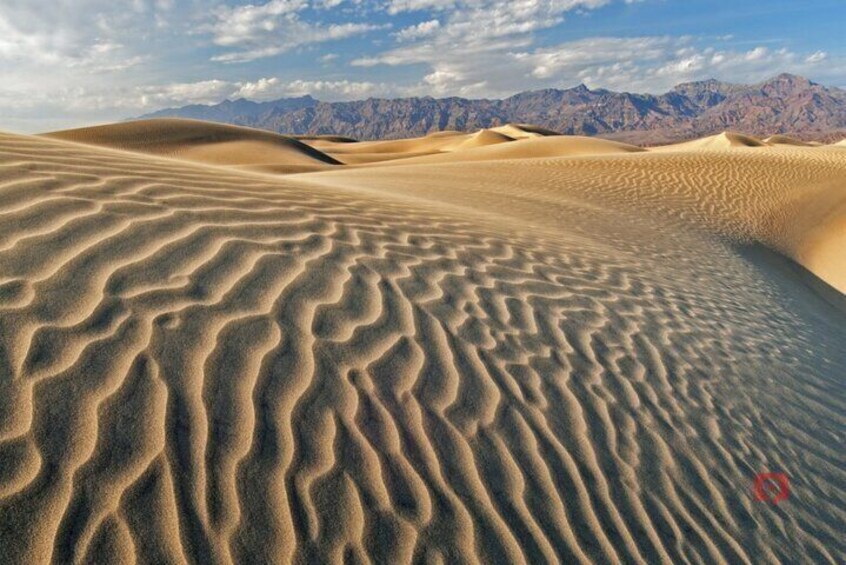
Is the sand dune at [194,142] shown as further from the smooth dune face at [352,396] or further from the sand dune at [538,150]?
the smooth dune face at [352,396]

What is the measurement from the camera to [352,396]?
9.69ft

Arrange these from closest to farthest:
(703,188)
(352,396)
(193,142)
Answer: (352,396), (703,188), (193,142)

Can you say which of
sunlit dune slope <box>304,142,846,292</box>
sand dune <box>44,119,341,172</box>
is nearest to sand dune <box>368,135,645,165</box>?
sand dune <box>44,119,341,172</box>

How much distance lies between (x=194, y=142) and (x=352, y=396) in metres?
28.9

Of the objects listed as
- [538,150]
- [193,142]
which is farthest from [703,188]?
[193,142]

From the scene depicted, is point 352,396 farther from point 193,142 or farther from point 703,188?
point 193,142

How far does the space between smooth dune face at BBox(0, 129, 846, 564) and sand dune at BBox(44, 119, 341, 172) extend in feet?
70.4

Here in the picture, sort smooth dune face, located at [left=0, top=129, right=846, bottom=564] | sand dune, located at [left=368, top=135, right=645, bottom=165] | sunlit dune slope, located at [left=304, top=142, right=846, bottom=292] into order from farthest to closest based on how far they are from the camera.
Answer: sand dune, located at [left=368, top=135, right=645, bottom=165], sunlit dune slope, located at [left=304, top=142, right=846, bottom=292], smooth dune face, located at [left=0, top=129, right=846, bottom=564]

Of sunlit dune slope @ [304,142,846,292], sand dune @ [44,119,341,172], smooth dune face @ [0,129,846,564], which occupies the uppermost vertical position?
smooth dune face @ [0,129,846,564]

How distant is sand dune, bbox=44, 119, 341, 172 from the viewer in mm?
26531

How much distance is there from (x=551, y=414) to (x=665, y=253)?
5698 mm

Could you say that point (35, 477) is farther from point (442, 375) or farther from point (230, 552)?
point (442, 375)

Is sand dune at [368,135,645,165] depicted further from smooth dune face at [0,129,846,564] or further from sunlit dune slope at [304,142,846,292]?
smooth dune face at [0,129,846,564]

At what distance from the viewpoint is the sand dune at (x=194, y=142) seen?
2653 cm
